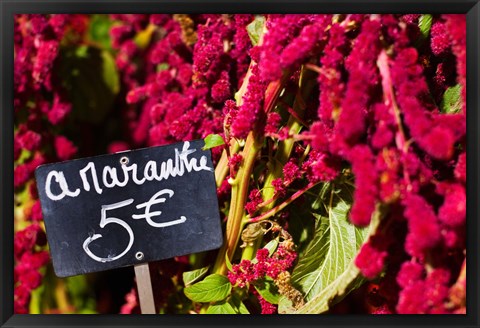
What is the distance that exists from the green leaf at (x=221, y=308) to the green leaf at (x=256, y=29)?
1.60 feet

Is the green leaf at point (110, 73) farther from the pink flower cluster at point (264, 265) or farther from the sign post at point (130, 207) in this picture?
the pink flower cluster at point (264, 265)

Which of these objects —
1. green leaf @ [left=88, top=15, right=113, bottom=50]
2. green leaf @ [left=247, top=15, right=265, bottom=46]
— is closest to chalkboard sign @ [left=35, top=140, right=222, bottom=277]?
green leaf @ [left=247, top=15, right=265, bottom=46]

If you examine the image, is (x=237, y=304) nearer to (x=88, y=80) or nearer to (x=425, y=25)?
(x=425, y=25)

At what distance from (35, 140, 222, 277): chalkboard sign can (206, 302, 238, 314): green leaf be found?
0.13 m

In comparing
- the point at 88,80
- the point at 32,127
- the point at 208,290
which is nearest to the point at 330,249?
the point at 208,290

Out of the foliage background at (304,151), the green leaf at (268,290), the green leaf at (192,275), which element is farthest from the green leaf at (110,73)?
the green leaf at (268,290)

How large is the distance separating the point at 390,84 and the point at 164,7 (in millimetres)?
380

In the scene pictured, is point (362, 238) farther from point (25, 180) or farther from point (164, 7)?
point (25, 180)

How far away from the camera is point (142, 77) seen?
1.85 meters

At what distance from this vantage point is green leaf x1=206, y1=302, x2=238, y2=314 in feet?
3.23

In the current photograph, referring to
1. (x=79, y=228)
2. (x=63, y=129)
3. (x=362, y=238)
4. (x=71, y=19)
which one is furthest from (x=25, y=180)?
(x=362, y=238)

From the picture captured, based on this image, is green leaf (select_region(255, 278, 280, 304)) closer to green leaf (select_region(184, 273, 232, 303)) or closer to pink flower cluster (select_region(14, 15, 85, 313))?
green leaf (select_region(184, 273, 232, 303))

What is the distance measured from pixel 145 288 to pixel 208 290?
118 mm

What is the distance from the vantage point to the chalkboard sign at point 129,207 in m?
0.91
